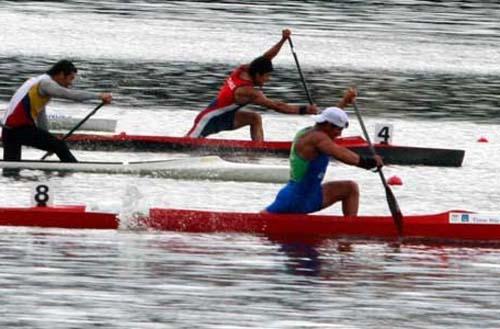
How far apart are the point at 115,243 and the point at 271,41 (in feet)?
124

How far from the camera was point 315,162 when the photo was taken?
21.8m

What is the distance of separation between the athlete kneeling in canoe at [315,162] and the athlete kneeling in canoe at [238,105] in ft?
27.1

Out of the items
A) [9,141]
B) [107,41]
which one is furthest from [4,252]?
[107,41]

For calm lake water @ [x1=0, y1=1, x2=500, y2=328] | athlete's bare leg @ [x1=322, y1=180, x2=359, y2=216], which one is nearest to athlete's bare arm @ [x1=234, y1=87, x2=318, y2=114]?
calm lake water @ [x1=0, y1=1, x2=500, y2=328]

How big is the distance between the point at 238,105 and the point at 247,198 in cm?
519

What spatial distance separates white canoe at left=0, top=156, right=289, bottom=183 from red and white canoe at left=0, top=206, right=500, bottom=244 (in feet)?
16.2

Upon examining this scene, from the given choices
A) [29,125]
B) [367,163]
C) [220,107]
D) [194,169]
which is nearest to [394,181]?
[194,169]

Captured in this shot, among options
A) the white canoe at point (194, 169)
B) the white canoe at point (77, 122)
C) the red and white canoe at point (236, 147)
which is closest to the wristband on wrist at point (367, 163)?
the white canoe at point (194, 169)

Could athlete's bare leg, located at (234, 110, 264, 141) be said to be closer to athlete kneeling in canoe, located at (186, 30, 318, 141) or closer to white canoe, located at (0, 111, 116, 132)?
athlete kneeling in canoe, located at (186, 30, 318, 141)

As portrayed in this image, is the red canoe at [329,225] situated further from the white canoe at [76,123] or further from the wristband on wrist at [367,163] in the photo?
the white canoe at [76,123]

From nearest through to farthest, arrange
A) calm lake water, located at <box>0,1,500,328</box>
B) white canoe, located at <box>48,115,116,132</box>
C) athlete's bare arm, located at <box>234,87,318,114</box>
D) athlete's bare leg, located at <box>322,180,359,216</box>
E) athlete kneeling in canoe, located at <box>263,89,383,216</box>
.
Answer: calm lake water, located at <box>0,1,500,328</box> < athlete kneeling in canoe, located at <box>263,89,383,216</box> < athlete's bare leg, located at <box>322,180,359,216</box> < athlete's bare arm, located at <box>234,87,318,114</box> < white canoe, located at <box>48,115,116,132</box>

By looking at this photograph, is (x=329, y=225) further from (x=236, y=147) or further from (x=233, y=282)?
(x=236, y=147)

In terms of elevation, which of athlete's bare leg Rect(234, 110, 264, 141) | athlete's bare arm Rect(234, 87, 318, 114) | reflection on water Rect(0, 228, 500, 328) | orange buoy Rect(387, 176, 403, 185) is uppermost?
athlete's bare arm Rect(234, 87, 318, 114)

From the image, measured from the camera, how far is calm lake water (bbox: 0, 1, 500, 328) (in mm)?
18281
